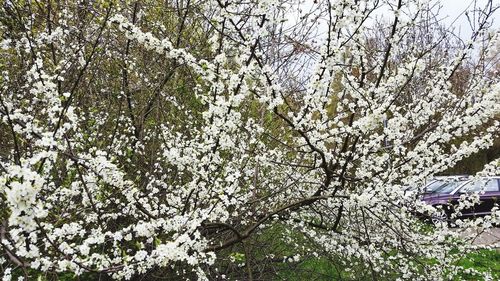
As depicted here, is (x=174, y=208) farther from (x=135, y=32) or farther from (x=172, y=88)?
(x=172, y=88)

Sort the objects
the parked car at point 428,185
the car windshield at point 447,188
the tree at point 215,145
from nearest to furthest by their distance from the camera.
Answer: the tree at point 215,145 < the parked car at point 428,185 < the car windshield at point 447,188

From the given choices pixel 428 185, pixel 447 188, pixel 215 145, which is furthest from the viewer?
pixel 447 188

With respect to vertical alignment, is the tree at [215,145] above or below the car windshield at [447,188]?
below

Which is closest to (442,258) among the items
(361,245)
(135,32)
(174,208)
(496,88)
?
(361,245)

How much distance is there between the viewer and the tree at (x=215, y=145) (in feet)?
9.48

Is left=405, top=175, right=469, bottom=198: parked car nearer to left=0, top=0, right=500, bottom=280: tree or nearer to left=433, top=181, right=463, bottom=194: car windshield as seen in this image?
left=0, top=0, right=500, bottom=280: tree

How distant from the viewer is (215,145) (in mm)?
3697

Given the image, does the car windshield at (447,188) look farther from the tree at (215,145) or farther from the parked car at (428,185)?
the tree at (215,145)

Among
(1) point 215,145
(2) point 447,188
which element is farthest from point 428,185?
(2) point 447,188

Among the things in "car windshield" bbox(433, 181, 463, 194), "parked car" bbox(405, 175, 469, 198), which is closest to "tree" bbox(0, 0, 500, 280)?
"parked car" bbox(405, 175, 469, 198)

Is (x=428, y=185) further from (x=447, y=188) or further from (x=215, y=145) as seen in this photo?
(x=447, y=188)

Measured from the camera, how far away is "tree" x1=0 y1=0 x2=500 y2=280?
9.48 ft

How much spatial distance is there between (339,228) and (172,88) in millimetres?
2616

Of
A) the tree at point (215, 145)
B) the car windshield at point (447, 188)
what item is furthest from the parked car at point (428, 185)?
the car windshield at point (447, 188)
